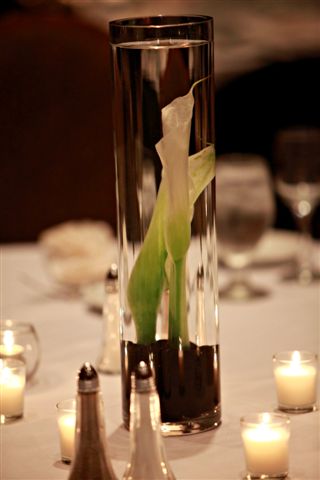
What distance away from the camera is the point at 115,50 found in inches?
35.1

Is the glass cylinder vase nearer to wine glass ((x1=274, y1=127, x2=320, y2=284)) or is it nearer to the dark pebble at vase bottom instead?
the dark pebble at vase bottom

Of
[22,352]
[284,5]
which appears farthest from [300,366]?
[284,5]

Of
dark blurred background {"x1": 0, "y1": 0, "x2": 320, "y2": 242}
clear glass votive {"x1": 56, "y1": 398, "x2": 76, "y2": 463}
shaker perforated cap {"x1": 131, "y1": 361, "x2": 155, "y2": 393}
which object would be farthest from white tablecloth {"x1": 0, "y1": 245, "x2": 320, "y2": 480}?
dark blurred background {"x1": 0, "y1": 0, "x2": 320, "y2": 242}

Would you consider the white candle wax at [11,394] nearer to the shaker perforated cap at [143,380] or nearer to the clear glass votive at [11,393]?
the clear glass votive at [11,393]

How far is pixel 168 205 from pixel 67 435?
21cm

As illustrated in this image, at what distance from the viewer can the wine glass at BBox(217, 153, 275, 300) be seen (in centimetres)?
137

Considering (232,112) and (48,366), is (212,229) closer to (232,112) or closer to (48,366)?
(48,366)

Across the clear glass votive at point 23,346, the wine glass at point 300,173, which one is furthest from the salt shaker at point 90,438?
the wine glass at point 300,173

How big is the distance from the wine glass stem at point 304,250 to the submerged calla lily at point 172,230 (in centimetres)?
63

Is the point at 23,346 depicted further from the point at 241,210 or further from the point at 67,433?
the point at 241,210

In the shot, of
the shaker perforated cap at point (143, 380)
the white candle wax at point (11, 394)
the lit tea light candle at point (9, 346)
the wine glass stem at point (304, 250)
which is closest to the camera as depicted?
the shaker perforated cap at point (143, 380)

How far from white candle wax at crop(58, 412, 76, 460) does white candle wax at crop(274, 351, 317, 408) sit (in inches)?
8.7

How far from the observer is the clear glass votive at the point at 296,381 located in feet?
3.10

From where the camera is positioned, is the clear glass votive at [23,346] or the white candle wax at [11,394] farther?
the clear glass votive at [23,346]
